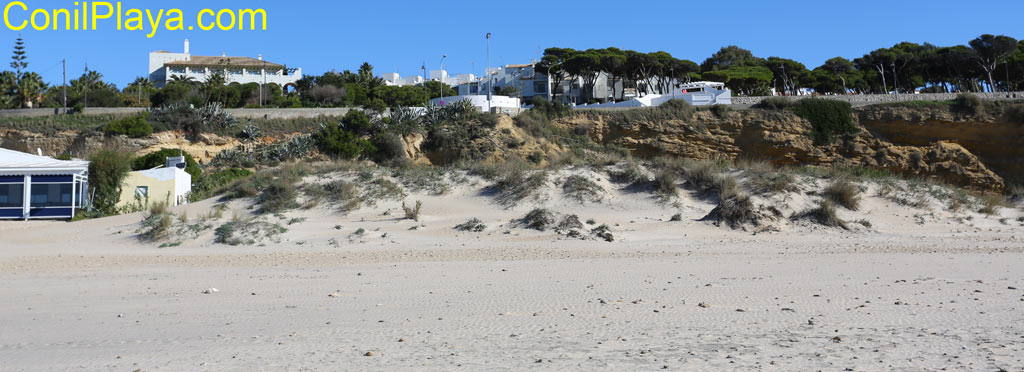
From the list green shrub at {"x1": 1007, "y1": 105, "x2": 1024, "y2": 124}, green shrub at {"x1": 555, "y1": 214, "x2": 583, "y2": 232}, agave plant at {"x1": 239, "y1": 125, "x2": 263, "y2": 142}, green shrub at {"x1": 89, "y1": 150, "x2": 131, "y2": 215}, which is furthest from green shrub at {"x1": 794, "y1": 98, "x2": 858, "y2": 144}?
green shrub at {"x1": 89, "y1": 150, "x2": 131, "y2": 215}

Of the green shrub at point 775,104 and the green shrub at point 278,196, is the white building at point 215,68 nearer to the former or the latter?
the green shrub at point 775,104

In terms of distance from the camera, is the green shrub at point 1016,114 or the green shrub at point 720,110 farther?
the green shrub at point 720,110

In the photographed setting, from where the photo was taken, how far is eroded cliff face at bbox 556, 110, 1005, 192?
109 feet

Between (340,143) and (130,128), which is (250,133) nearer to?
(130,128)

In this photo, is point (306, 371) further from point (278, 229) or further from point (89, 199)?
point (89, 199)

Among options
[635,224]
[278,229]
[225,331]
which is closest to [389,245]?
[278,229]

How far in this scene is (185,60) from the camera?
80438mm

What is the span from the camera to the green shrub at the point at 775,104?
119ft

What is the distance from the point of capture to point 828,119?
3516cm

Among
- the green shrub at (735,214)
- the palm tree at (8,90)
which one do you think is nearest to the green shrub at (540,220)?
the green shrub at (735,214)

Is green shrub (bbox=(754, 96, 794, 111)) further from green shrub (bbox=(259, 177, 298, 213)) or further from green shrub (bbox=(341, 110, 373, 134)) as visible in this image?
green shrub (bbox=(259, 177, 298, 213))

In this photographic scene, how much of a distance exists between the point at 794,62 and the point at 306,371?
206ft

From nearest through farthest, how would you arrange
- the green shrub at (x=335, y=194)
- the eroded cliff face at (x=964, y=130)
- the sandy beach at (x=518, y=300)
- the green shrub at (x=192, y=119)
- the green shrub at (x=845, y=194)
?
the sandy beach at (x=518, y=300) → the green shrub at (x=845, y=194) → the green shrub at (x=335, y=194) → the eroded cliff face at (x=964, y=130) → the green shrub at (x=192, y=119)

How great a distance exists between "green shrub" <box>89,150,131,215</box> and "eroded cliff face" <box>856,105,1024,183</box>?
3251cm
